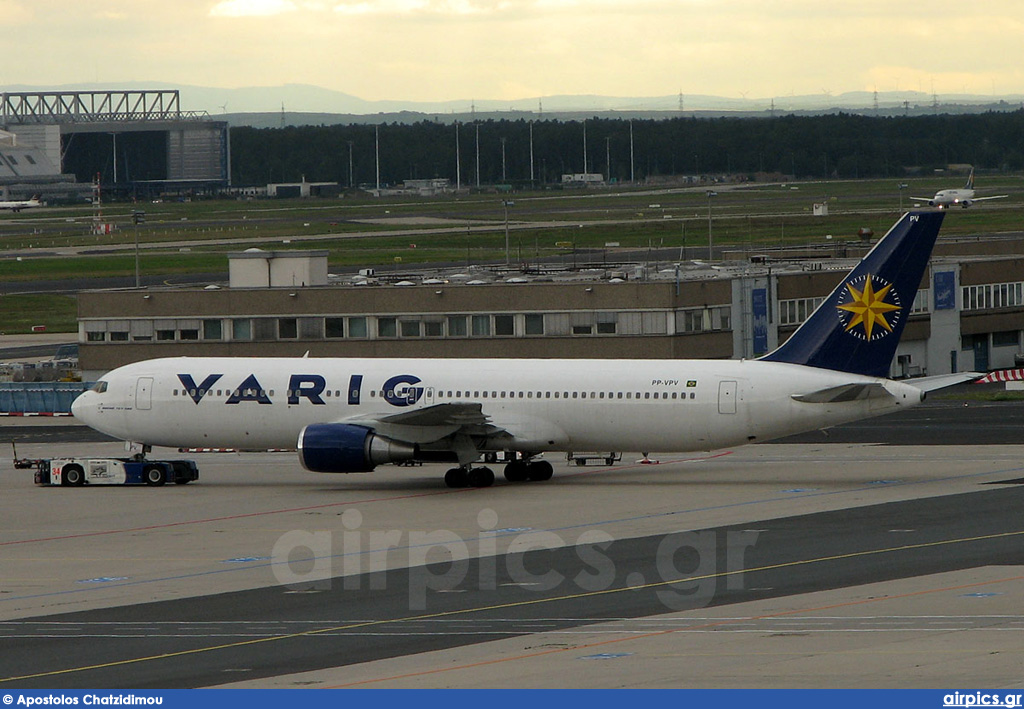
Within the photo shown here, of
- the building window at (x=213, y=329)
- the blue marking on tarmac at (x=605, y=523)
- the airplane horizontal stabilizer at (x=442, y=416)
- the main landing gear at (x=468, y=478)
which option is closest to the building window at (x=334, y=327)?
the building window at (x=213, y=329)

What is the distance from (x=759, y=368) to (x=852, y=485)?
177 inches

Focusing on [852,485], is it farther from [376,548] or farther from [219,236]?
[219,236]

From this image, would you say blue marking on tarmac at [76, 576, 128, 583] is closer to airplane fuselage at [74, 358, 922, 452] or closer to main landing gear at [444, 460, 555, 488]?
airplane fuselage at [74, 358, 922, 452]

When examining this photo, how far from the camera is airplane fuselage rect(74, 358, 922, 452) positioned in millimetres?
47531

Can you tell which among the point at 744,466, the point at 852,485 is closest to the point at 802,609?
the point at 852,485

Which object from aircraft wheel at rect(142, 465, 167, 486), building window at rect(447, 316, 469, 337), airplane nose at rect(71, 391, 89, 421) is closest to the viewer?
aircraft wheel at rect(142, 465, 167, 486)

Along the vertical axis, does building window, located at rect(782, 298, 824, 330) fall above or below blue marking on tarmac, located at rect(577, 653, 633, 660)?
above

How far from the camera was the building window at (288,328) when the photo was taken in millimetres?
77062

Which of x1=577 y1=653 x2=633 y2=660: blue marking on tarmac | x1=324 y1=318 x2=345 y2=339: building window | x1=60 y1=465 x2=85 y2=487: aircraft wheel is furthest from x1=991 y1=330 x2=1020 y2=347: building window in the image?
x1=577 y1=653 x2=633 y2=660: blue marking on tarmac

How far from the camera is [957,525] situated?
38.9 meters

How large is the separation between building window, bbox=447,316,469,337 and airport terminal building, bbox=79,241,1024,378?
5 cm

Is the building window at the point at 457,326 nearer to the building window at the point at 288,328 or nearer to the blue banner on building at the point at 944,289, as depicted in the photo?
the building window at the point at 288,328

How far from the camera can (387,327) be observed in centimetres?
7656

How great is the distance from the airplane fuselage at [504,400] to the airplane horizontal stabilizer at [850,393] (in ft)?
0.69
